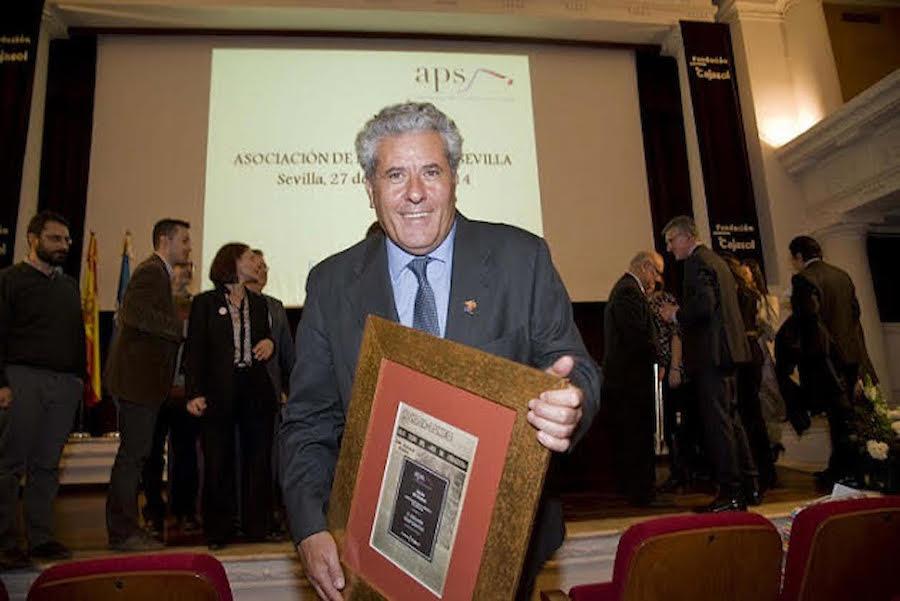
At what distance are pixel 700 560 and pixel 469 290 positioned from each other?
31.0 inches

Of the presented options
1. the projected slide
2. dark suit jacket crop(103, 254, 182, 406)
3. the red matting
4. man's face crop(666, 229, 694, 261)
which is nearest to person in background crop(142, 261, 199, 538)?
dark suit jacket crop(103, 254, 182, 406)

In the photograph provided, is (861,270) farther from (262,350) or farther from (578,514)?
(262,350)

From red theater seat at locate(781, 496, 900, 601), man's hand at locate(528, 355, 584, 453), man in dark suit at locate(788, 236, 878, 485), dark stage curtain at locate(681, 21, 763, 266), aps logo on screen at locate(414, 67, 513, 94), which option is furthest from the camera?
dark stage curtain at locate(681, 21, 763, 266)

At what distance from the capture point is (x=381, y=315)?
1136mm

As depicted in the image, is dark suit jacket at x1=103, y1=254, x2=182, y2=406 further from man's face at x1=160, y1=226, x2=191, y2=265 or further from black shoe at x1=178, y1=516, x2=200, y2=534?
black shoe at x1=178, y1=516, x2=200, y2=534

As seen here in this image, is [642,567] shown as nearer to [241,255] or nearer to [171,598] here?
[171,598]

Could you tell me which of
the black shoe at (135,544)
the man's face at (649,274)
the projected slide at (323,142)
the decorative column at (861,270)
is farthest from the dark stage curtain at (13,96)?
the decorative column at (861,270)

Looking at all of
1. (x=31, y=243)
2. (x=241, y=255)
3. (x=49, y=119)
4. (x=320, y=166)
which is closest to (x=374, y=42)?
(x=320, y=166)

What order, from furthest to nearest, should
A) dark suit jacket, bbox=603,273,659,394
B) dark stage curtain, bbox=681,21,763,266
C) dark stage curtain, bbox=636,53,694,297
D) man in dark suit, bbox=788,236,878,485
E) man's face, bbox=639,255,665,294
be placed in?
dark stage curtain, bbox=636,53,694,297 < dark stage curtain, bbox=681,21,763,266 < man in dark suit, bbox=788,236,878,485 < man's face, bbox=639,255,665,294 < dark suit jacket, bbox=603,273,659,394

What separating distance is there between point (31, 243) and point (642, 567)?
3214 mm

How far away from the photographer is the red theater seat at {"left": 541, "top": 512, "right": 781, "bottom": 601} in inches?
49.1

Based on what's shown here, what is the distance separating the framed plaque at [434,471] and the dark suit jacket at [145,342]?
2.56 meters

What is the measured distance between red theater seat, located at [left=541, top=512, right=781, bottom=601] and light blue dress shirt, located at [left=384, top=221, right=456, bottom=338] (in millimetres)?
677

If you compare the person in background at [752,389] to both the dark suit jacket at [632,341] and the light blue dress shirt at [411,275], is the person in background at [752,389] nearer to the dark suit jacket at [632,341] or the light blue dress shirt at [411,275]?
the dark suit jacket at [632,341]
